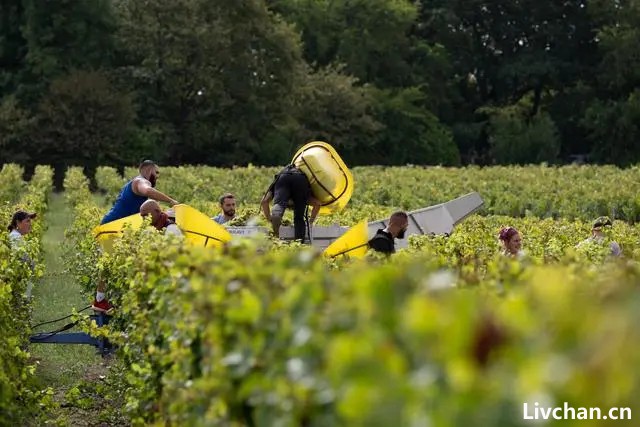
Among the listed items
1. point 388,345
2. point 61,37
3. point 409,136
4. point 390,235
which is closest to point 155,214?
point 390,235

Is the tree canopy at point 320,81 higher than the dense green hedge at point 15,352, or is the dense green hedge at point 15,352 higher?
the tree canopy at point 320,81

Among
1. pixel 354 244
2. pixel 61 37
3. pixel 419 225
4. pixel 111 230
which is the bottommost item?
pixel 419 225

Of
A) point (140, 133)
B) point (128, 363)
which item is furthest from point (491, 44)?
point (128, 363)

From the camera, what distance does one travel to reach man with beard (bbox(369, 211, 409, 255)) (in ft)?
33.9

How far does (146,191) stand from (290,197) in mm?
1459

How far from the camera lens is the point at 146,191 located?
12680 mm

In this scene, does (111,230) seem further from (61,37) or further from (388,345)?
(61,37)

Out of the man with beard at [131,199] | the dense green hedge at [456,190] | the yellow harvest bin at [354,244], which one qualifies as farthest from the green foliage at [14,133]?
the yellow harvest bin at [354,244]

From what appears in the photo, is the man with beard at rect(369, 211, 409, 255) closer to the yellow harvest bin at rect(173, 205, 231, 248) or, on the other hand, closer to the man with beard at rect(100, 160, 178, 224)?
the yellow harvest bin at rect(173, 205, 231, 248)

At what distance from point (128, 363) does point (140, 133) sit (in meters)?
53.0

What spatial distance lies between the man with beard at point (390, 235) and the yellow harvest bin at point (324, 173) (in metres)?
2.36

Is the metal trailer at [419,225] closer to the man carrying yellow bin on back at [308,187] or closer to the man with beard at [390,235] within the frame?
the man carrying yellow bin on back at [308,187]

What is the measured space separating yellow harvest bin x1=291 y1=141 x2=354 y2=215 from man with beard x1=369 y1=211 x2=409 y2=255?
7.74 ft

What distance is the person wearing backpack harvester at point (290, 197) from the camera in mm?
12578
